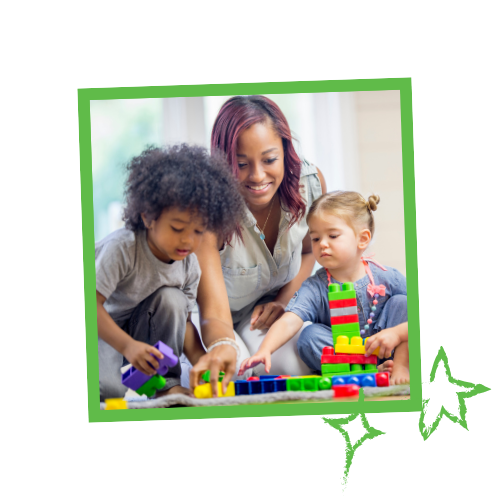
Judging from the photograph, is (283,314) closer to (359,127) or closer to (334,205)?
(334,205)

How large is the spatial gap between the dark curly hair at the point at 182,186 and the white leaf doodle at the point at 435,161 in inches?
24.5

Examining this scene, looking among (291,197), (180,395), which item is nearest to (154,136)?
(291,197)

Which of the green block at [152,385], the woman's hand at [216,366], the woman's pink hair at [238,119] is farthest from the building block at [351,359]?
the woman's pink hair at [238,119]

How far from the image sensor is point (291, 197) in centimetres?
246

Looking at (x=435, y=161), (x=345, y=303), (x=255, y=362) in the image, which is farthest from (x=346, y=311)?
(x=435, y=161)

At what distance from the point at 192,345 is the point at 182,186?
55 centimetres

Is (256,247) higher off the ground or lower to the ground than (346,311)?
higher

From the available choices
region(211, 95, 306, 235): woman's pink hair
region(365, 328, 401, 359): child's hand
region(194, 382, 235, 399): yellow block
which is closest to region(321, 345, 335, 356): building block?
region(365, 328, 401, 359): child's hand

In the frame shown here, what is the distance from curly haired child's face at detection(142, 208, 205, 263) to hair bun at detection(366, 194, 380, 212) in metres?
0.58

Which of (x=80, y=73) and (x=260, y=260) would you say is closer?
(x=80, y=73)

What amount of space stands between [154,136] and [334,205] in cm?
65

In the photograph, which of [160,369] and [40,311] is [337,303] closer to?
[160,369]

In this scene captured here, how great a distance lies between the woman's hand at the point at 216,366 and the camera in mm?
2391

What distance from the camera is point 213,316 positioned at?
2.45 metres
